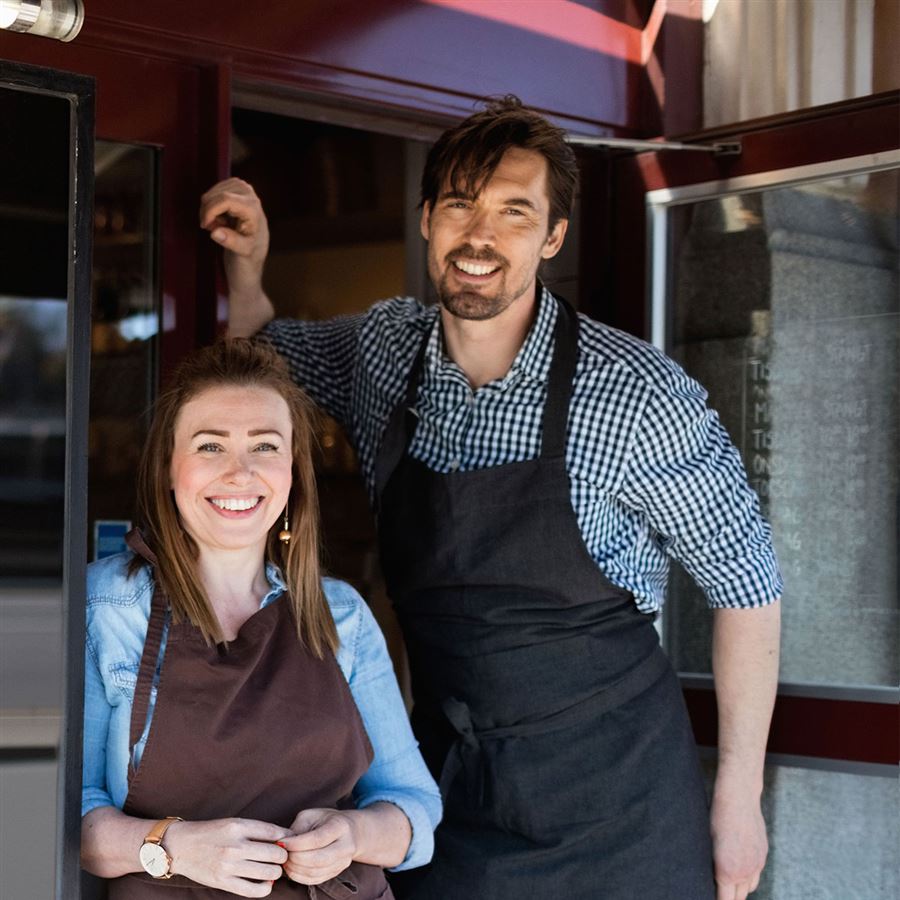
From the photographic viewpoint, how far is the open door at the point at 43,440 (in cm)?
175

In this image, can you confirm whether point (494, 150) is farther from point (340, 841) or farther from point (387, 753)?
Result: point (340, 841)

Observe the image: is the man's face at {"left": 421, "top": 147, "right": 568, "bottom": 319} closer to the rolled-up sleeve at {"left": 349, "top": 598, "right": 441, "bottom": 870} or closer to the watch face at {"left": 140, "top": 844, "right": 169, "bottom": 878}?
the rolled-up sleeve at {"left": 349, "top": 598, "right": 441, "bottom": 870}

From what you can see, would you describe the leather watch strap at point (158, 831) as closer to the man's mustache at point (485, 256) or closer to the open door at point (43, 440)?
the open door at point (43, 440)

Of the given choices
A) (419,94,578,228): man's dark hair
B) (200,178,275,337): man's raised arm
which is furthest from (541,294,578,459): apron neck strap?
(200,178,275,337): man's raised arm

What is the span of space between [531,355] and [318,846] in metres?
1.00

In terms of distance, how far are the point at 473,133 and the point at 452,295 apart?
1.00 ft

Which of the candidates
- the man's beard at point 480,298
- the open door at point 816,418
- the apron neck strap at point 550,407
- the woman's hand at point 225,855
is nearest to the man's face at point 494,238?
the man's beard at point 480,298

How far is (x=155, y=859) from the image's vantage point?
193cm

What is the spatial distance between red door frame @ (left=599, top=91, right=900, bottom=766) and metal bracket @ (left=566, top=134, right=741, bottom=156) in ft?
0.04

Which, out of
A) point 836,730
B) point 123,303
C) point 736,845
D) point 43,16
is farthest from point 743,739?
point 43,16

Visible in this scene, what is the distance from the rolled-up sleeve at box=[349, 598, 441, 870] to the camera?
2230 millimetres

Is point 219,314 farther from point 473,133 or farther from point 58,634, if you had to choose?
point 58,634

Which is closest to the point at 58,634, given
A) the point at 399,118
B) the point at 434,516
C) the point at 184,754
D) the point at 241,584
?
the point at 184,754

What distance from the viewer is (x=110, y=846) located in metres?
1.94
